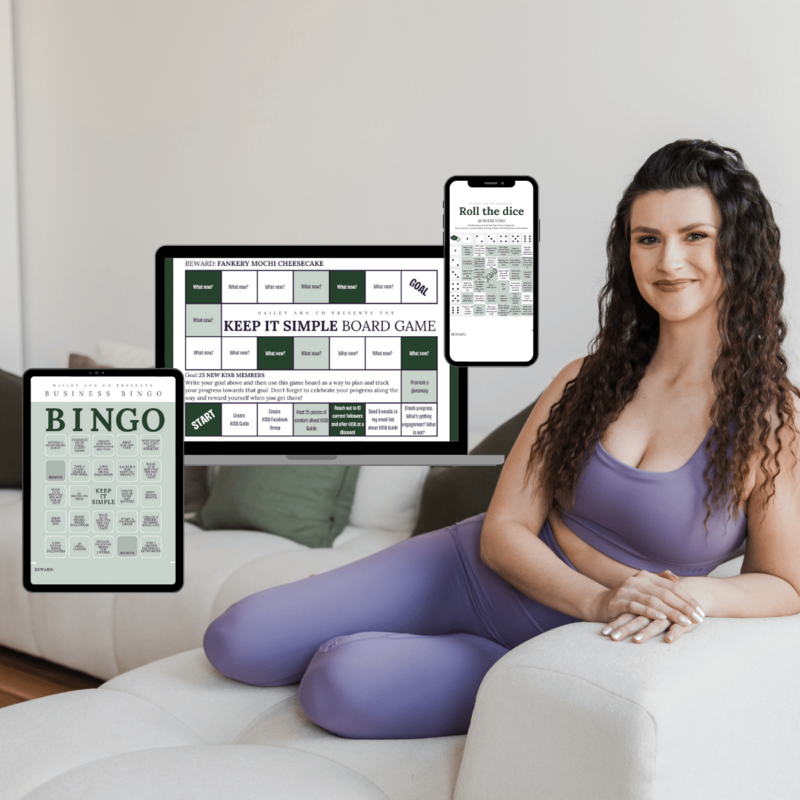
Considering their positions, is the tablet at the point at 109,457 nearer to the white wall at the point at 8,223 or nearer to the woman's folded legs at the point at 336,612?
the woman's folded legs at the point at 336,612

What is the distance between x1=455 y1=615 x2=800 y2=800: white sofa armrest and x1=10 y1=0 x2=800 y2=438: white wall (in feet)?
3.46

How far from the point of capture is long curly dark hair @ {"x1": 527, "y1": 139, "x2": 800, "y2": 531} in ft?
3.49

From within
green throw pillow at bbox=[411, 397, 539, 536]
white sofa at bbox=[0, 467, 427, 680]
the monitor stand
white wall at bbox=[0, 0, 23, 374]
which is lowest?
white sofa at bbox=[0, 467, 427, 680]

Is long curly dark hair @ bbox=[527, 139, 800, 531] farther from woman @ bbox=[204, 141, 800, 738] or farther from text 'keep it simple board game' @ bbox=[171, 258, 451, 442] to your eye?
text 'keep it simple board game' @ bbox=[171, 258, 451, 442]

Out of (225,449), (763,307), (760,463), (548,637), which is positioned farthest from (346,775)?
(763,307)

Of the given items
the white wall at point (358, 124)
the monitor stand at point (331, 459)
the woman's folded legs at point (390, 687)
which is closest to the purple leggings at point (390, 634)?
the woman's folded legs at point (390, 687)

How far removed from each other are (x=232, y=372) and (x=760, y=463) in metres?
0.70

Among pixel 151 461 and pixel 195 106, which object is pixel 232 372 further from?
pixel 195 106

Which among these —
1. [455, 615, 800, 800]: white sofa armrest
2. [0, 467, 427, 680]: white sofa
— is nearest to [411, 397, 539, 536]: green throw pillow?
[0, 467, 427, 680]: white sofa

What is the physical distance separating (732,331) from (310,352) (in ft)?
2.14

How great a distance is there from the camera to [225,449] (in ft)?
2.50

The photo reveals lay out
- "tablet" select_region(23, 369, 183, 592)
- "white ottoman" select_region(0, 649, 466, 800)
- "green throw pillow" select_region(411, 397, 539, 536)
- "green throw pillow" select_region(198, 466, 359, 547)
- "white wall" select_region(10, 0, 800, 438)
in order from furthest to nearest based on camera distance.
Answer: "green throw pillow" select_region(198, 466, 359, 547), "white wall" select_region(10, 0, 800, 438), "green throw pillow" select_region(411, 397, 539, 536), "white ottoman" select_region(0, 649, 466, 800), "tablet" select_region(23, 369, 183, 592)

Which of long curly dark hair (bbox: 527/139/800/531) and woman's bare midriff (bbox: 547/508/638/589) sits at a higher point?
long curly dark hair (bbox: 527/139/800/531)

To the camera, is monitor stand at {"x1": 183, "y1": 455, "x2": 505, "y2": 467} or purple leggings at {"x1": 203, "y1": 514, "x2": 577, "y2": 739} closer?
monitor stand at {"x1": 183, "y1": 455, "x2": 505, "y2": 467}
